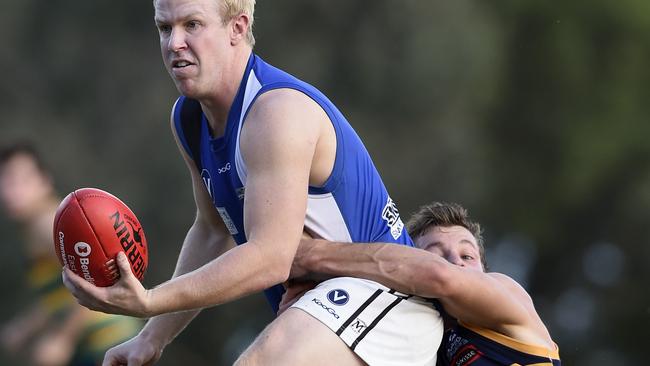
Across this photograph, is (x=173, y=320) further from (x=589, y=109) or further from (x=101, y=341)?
(x=589, y=109)

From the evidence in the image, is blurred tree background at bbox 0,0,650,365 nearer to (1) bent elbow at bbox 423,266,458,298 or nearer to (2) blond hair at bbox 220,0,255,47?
(1) bent elbow at bbox 423,266,458,298

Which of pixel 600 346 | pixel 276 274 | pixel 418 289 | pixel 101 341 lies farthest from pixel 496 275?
pixel 600 346

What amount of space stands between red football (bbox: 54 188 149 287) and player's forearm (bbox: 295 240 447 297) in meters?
0.56

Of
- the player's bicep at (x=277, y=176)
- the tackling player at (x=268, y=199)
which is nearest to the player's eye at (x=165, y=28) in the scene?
the tackling player at (x=268, y=199)

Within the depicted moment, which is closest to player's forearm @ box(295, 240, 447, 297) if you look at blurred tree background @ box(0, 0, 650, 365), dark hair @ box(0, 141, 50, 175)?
dark hair @ box(0, 141, 50, 175)

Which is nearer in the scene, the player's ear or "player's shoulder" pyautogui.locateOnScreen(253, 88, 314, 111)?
"player's shoulder" pyautogui.locateOnScreen(253, 88, 314, 111)

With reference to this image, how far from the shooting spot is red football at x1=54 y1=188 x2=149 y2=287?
3221 millimetres

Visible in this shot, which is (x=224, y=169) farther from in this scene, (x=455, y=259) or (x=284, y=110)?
(x=455, y=259)

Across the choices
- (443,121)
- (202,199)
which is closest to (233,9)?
(202,199)

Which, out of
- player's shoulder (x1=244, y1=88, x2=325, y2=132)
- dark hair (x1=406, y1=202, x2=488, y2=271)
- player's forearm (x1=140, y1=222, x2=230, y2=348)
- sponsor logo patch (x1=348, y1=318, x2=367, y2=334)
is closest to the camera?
player's shoulder (x1=244, y1=88, x2=325, y2=132)

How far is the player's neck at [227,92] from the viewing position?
3.66 meters

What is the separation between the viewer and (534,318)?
12.9 feet

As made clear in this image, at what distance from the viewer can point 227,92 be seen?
368 centimetres

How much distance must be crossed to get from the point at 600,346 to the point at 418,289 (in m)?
4.52
